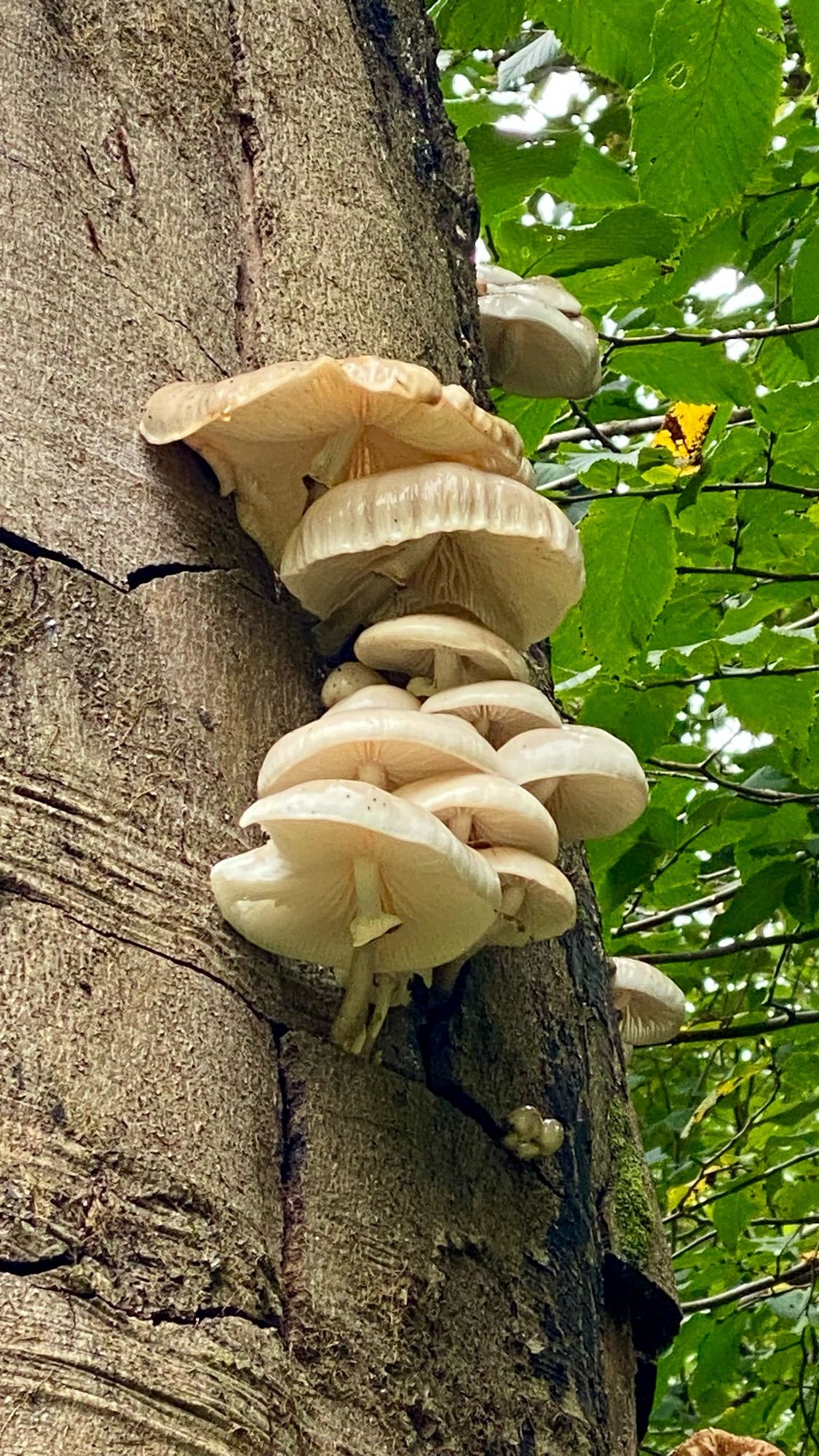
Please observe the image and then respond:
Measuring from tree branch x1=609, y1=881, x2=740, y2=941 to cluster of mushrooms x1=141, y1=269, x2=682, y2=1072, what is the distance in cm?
275

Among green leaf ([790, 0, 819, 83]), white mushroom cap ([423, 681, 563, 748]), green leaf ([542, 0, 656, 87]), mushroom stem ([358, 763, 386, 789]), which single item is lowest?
mushroom stem ([358, 763, 386, 789])

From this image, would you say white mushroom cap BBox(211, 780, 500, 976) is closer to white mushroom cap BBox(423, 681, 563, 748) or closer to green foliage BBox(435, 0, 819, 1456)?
white mushroom cap BBox(423, 681, 563, 748)

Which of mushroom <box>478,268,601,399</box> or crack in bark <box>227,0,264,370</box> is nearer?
crack in bark <box>227,0,264,370</box>

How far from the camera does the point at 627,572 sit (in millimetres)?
3453

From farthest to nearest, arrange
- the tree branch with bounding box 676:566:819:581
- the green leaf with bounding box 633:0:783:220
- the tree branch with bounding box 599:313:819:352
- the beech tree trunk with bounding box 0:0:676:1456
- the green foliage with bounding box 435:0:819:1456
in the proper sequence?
the tree branch with bounding box 676:566:819:581 → the tree branch with bounding box 599:313:819:352 → the green foliage with bounding box 435:0:819:1456 → the green leaf with bounding box 633:0:783:220 → the beech tree trunk with bounding box 0:0:676:1456

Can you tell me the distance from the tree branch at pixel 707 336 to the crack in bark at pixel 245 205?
1.21 m

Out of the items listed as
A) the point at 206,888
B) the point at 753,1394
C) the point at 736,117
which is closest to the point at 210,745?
the point at 206,888

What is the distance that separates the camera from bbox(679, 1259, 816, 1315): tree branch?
504 centimetres

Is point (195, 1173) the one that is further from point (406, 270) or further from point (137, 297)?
point (406, 270)

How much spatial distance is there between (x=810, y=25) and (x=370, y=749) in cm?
162

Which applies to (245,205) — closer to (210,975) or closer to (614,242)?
(614,242)

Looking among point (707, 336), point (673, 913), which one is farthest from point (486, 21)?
point (673, 913)

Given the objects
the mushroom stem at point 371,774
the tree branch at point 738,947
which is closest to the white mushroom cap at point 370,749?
the mushroom stem at point 371,774

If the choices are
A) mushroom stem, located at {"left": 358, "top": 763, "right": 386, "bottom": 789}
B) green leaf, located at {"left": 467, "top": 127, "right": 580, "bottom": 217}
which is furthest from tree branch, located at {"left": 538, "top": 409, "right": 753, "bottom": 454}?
mushroom stem, located at {"left": 358, "top": 763, "right": 386, "bottom": 789}
